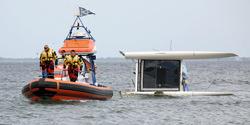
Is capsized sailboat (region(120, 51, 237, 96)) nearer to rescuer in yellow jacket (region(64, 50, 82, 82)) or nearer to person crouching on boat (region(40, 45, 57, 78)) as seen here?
rescuer in yellow jacket (region(64, 50, 82, 82))

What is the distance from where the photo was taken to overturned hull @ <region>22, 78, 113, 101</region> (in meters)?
27.9

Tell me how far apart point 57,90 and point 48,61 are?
1514 mm

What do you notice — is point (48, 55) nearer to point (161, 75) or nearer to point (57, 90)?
point (57, 90)

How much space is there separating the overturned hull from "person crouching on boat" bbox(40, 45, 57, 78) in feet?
3.22

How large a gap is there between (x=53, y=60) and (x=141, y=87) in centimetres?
653

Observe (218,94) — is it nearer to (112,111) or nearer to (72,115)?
(112,111)

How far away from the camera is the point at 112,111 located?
27.6m

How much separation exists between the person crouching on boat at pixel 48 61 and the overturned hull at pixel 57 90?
98 cm

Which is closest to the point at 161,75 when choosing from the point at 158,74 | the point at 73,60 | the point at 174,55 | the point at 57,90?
the point at 158,74

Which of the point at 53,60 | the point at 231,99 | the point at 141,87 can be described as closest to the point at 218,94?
the point at 231,99

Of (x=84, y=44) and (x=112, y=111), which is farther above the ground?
(x=84, y=44)

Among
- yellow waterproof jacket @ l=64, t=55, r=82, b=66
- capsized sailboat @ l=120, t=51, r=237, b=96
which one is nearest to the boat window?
capsized sailboat @ l=120, t=51, r=237, b=96

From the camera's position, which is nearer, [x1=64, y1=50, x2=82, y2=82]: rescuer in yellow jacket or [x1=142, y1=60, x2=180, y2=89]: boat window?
Result: [x1=64, y1=50, x2=82, y2=82]: rescuer in yellow jacket

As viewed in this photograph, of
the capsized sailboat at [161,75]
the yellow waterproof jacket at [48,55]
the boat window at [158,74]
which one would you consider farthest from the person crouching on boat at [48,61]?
the boat window at [158,74]
